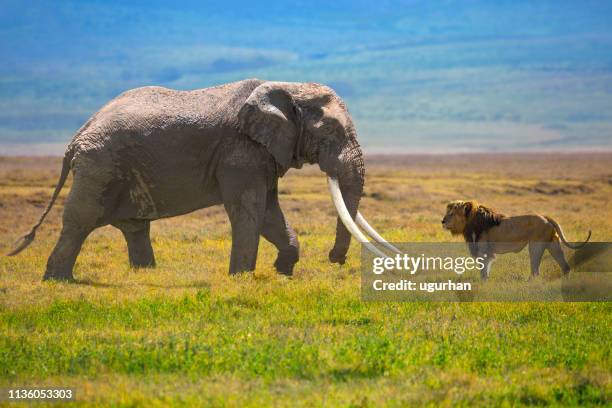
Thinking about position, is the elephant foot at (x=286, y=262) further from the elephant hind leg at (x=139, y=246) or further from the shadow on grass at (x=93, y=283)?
the shadow on grass at (x=93, y=283)

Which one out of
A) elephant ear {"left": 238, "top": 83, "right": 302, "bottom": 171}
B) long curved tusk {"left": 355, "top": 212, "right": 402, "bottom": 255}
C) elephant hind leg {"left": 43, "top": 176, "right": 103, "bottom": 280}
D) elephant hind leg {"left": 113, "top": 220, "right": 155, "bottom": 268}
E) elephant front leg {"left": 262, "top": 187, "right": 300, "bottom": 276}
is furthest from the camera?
elephant hind leg {"left": 113, "top": 220, "right": 155, "bottom": 268}

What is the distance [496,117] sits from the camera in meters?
170

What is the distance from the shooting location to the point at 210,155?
618 inches

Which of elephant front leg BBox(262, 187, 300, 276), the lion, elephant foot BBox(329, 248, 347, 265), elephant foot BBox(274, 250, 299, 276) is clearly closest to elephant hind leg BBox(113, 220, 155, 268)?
elephant front leg BBox(262, 187, 300, 276)

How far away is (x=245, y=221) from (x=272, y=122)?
1.45 meters

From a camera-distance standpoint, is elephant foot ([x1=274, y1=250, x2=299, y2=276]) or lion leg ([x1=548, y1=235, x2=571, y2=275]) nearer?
lion leg ([x1=548, y1=235, x2=571, y2=275])

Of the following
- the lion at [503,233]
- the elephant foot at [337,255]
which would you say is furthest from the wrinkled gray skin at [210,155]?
the lion at [503,233]

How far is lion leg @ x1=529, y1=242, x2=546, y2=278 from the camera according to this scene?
14500 millimetres

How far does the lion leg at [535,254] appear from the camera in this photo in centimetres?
1450

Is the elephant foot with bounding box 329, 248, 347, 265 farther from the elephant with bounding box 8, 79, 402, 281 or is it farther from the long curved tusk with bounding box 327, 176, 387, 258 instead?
the long curved tusk with bounding box 327, 176, 387, 258

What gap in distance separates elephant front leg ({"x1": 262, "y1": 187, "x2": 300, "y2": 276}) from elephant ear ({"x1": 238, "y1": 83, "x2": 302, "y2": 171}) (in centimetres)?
101

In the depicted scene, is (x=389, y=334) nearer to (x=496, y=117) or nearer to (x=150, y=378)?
(x=150, y=378)

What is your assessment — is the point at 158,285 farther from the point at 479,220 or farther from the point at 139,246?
the point at 479,220

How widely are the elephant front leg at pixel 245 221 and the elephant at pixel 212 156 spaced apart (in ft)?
0.05
